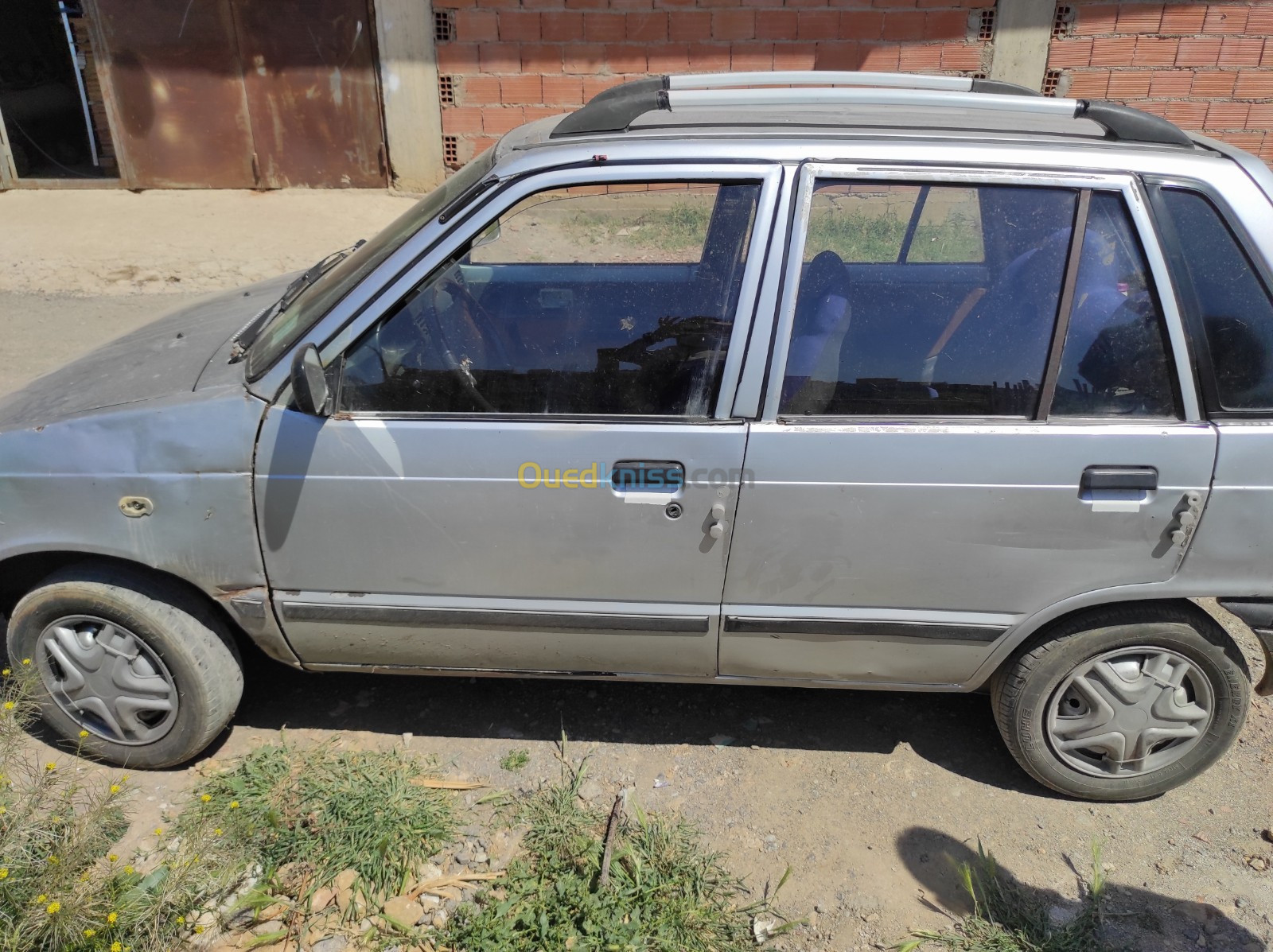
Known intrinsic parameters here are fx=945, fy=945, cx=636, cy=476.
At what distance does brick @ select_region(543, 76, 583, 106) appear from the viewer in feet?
26.9

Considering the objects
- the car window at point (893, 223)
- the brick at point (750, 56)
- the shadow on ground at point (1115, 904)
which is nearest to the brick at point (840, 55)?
the brick at point (750, 56)

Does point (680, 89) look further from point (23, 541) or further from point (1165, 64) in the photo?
point (1165, 64)

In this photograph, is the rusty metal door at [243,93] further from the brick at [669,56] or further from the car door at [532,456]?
the car door at [532,456]

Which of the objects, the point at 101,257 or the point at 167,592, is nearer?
the point at 167,592

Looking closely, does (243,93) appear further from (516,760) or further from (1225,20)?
(1225,20)

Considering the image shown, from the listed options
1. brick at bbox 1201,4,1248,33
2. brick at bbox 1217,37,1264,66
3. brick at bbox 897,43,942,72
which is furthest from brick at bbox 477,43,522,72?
brick at bbox 1217,37,1264,66

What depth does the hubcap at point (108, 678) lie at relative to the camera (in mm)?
2891

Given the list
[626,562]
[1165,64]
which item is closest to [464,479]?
[626,562]

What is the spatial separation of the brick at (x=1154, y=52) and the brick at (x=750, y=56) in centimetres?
316

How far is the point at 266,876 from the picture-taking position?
266 centimetres

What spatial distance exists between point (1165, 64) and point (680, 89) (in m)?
7.14

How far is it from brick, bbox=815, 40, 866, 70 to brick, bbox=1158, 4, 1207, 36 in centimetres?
229

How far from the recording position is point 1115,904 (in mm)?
2717

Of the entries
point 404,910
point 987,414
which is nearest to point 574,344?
point 987,414
